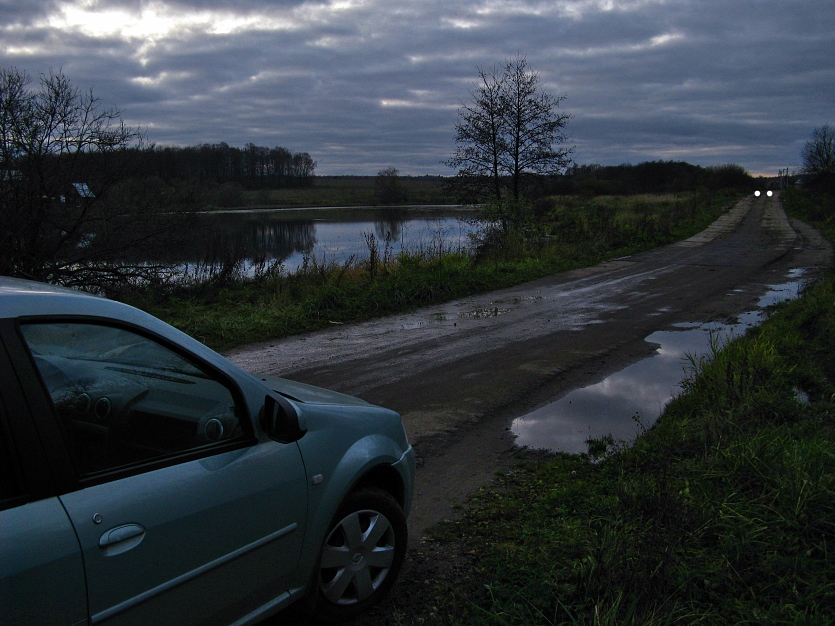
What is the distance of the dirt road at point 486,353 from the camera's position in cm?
609

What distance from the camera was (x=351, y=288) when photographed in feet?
44.7

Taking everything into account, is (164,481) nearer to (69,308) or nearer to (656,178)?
(69,308)

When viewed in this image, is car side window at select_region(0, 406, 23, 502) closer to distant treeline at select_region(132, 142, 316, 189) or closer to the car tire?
the car tire

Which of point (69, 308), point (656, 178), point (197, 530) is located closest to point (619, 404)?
point (197, 530)

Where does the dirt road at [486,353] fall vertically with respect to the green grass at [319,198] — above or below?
below

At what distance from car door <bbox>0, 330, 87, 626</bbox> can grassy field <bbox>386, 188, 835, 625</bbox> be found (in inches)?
67.0

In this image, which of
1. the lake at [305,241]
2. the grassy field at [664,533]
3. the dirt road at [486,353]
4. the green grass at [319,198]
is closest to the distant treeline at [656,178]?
the green grass at [319,198]

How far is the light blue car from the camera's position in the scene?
82.9 inches

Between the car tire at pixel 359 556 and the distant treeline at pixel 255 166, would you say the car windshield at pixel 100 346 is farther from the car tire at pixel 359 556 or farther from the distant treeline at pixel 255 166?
the distant treeline at pixel 255 166

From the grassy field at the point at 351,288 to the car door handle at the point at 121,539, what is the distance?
766 cm

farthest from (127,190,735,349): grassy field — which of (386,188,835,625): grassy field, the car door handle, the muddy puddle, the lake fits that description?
the car door handle

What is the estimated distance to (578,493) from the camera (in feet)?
15.7

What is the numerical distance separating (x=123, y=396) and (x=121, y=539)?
636 mm

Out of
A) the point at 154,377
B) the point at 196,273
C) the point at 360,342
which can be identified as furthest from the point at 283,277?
the point at 154,377
